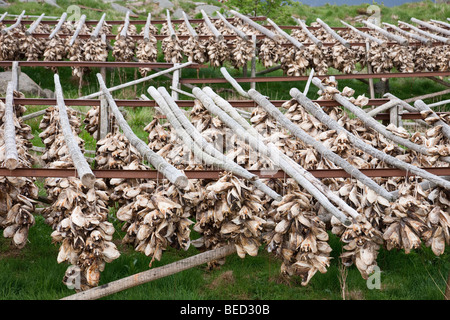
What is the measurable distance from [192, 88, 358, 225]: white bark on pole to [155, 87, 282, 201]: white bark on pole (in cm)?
22

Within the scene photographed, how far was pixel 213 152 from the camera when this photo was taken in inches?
146

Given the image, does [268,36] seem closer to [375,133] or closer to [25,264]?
[375,133]

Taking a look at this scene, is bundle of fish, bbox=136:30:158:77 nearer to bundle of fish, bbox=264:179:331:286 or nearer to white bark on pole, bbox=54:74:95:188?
white bark on pole, bbox=54:74:95:188

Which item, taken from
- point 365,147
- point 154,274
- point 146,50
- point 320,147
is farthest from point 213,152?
point 146,50

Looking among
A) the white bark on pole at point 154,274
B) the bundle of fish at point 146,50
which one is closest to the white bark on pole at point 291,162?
the white bark on pole at point 154,274

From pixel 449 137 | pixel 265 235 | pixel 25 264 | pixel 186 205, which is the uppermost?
pixel 449 137

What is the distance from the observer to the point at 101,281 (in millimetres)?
4562

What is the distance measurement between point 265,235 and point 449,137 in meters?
1.87

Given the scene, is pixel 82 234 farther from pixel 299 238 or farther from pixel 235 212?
pixel 299 238

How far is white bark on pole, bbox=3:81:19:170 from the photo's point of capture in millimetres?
3349

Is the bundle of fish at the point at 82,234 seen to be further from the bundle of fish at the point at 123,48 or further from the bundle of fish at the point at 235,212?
the bundle of fish at the point at 123,48

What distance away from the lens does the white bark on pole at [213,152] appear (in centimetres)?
330
